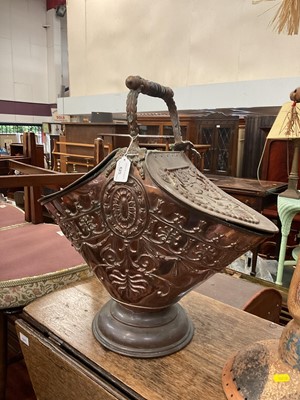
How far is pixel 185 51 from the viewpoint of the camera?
9.39 ft

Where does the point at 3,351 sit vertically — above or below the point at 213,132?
below

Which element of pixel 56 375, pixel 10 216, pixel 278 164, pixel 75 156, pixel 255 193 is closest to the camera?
pixel 56 375

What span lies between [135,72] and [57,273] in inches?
109

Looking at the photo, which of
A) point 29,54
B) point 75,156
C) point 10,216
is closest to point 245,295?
point 10,216

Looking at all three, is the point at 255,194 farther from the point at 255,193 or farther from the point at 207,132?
the point at 207,132

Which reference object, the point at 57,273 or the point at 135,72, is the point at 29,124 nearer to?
the point at 135,72

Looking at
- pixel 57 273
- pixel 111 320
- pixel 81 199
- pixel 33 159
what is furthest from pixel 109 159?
pixel 33 159

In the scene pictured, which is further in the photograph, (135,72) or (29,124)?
(29,124)

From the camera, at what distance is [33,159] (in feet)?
5.95

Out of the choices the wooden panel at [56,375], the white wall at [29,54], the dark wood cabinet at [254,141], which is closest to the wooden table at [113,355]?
the wooden panel at [56,375]

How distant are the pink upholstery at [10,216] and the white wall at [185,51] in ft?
6.01

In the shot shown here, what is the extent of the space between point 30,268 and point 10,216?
65 centimetres

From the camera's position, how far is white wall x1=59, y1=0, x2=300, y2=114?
7.73ft

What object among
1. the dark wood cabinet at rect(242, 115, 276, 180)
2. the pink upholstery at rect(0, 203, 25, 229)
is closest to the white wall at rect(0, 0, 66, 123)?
the dark wood cabinet at rect(242, 115, 276, 180)
